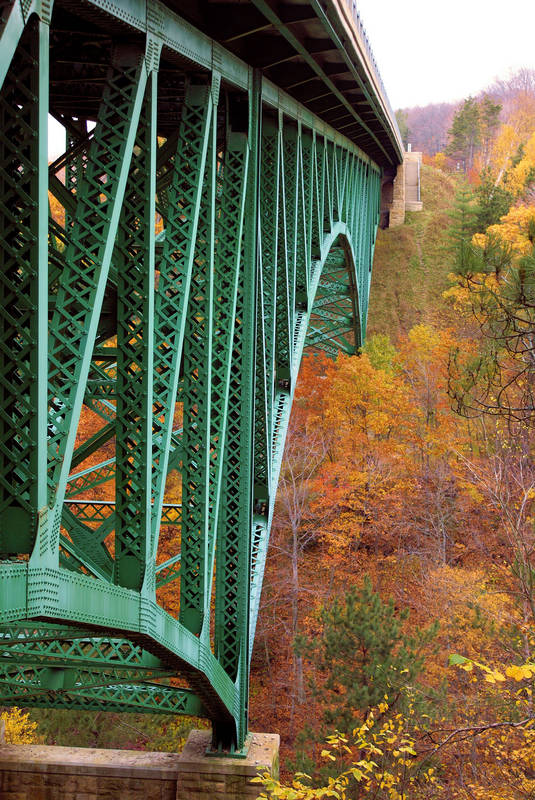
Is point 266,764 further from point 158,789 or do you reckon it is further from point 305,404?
point 305,404

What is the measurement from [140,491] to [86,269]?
1.89m

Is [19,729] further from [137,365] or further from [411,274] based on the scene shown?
[411,274]

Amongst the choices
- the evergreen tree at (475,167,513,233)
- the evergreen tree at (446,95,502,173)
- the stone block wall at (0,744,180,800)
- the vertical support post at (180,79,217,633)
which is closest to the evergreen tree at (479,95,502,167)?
the evergreen tree at (446,95,502,173)

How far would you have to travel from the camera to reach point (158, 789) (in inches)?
508

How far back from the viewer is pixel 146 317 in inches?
256

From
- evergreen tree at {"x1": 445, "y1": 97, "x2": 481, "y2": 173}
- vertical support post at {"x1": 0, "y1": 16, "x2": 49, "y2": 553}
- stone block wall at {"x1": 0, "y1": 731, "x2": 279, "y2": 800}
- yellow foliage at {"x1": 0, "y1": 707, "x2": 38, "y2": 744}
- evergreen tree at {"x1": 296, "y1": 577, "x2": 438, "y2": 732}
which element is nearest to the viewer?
vertical support post at {"x1": 0, "y1": 16, "x2": 49, "y2": 553}

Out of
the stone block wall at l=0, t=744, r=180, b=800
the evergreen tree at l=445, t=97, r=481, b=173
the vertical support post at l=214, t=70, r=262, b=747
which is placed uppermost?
the evergreen tree at l=445, t=97, r=481, b=173

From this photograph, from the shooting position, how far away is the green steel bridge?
4.63 m

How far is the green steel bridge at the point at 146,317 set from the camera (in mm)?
4629

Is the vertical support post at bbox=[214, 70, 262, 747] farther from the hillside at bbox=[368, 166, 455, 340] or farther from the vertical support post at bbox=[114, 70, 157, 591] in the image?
the hillside at bbox=[368, 166, 455, 340]

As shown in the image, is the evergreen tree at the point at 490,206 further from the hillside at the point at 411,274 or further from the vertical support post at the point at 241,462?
the vertical support post at the point at 241,462

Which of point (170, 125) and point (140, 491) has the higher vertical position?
point (170, 125)

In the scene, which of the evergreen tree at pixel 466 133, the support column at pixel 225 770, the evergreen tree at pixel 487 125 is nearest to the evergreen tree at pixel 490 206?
the support column at pixel 225 770

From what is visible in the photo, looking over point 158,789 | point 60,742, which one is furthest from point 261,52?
point 60,742
